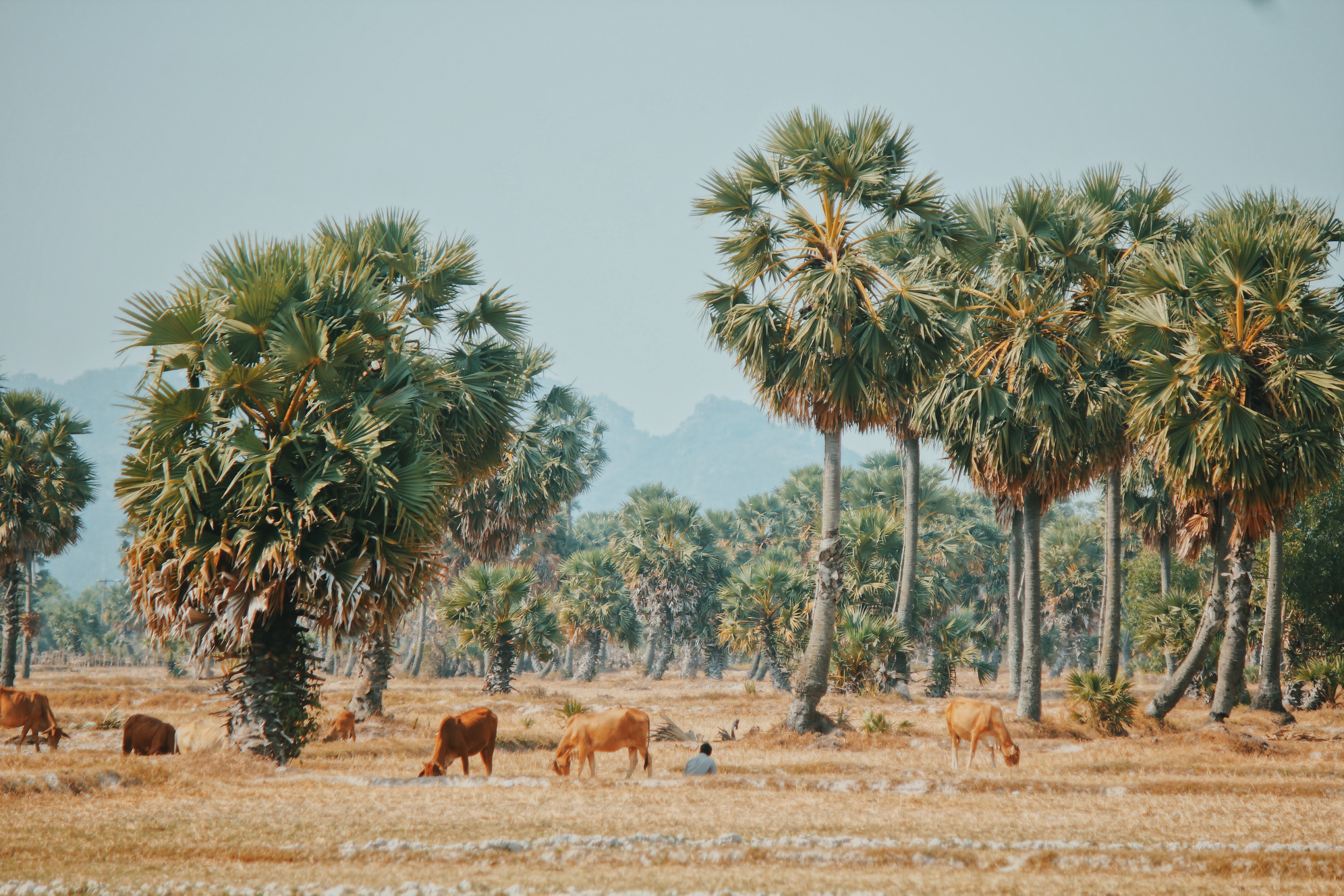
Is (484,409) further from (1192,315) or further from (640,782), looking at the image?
(1192,315)

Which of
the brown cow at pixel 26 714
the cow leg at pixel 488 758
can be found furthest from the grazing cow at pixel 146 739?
the cow leg at pixel 488 758

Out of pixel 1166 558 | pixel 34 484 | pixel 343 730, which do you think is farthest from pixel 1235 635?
pixel 34 484

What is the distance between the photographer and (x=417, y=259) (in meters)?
19.0

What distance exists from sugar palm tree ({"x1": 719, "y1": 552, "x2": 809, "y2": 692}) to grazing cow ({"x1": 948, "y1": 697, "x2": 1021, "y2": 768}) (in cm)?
1843

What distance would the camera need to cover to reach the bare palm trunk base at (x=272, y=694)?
45.9ft

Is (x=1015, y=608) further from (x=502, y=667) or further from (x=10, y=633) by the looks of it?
(x=10, y=633)

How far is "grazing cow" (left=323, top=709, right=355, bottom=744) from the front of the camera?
62.6 ft

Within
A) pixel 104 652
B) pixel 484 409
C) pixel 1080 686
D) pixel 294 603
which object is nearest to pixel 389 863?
pixel 294 603

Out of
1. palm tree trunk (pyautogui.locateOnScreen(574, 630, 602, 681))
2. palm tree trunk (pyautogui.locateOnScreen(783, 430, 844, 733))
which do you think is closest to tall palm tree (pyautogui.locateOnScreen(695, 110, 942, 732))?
palm tree trunk (pyautogui.locateOnScreen(783, 430, 844, 733))

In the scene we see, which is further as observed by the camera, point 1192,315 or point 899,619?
point 899,619

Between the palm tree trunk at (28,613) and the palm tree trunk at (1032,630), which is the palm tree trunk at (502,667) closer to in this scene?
the palm tree trunk at (1032,630)

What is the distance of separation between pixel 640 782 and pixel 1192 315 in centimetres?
1349

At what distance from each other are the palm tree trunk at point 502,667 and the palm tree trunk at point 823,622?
50.2 feet

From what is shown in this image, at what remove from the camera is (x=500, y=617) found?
3166cm
